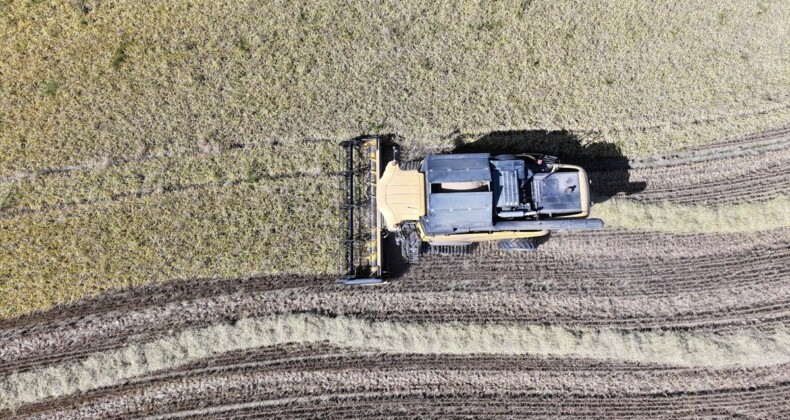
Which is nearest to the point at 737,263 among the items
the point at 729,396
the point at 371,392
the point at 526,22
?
the point at 729,396

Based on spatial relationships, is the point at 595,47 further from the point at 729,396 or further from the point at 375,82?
the point at 729,396

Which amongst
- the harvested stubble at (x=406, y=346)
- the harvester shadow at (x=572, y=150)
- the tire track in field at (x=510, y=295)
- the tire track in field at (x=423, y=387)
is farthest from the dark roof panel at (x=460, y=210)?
the tire track in field at (x=423, y=387)

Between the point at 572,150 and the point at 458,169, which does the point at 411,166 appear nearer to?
the point at 458,169

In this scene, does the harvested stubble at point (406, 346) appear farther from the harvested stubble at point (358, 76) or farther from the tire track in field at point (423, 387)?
the harvested stubble at point (358, 76)

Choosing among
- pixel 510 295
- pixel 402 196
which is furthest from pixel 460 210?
pixel 510 295

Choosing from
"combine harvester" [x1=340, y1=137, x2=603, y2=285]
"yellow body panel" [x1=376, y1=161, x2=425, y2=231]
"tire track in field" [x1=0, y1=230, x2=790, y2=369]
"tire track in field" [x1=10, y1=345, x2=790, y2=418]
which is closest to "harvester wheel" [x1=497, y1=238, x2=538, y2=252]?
"combine harvester" [x1=340, y1=137, x2=603, y2=285]

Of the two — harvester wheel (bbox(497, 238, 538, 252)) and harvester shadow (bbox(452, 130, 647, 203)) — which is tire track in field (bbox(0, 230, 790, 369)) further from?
harvester shadow (bbox(452, 130, 647, 203))

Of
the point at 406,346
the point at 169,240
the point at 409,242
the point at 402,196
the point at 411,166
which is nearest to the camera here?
the point at 402,196
